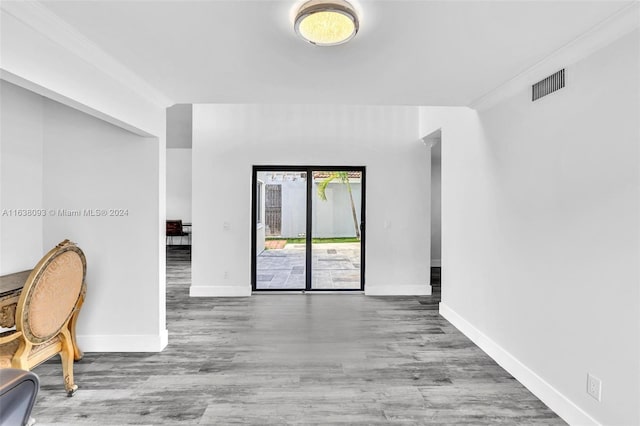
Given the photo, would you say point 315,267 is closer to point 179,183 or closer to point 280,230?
point 280,230

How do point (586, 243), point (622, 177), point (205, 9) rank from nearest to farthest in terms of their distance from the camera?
point (205, 9) → point (622, 177) → point (586, 243)

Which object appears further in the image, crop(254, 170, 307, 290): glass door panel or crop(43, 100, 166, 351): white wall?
crop(254, 170, 307, 290): glass door panel

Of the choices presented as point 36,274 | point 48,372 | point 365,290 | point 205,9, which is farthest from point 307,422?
point 365,290

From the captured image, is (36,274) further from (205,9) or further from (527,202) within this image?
(527,202)

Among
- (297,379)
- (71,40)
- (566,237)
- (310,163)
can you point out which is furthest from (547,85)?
(310,163)

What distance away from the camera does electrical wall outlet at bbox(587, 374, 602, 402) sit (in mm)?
1957

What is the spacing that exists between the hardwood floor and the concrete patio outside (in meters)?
1.36

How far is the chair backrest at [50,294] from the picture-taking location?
2.07 m

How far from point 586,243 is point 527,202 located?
64 centimetres

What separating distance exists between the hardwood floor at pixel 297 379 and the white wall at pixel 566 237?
0.35 meters

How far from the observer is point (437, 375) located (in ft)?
8.99

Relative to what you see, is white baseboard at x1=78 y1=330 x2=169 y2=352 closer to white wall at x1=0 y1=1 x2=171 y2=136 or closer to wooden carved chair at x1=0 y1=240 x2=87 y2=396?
wooden carved chair at x1=0 y1=240 x2=87 y2=396

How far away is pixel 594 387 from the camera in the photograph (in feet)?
6.54

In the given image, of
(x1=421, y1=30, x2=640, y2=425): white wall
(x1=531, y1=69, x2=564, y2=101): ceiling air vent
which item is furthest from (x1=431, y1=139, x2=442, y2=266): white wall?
(x1=531, y1=69, x2=564, y2=101): ceiling air vent
